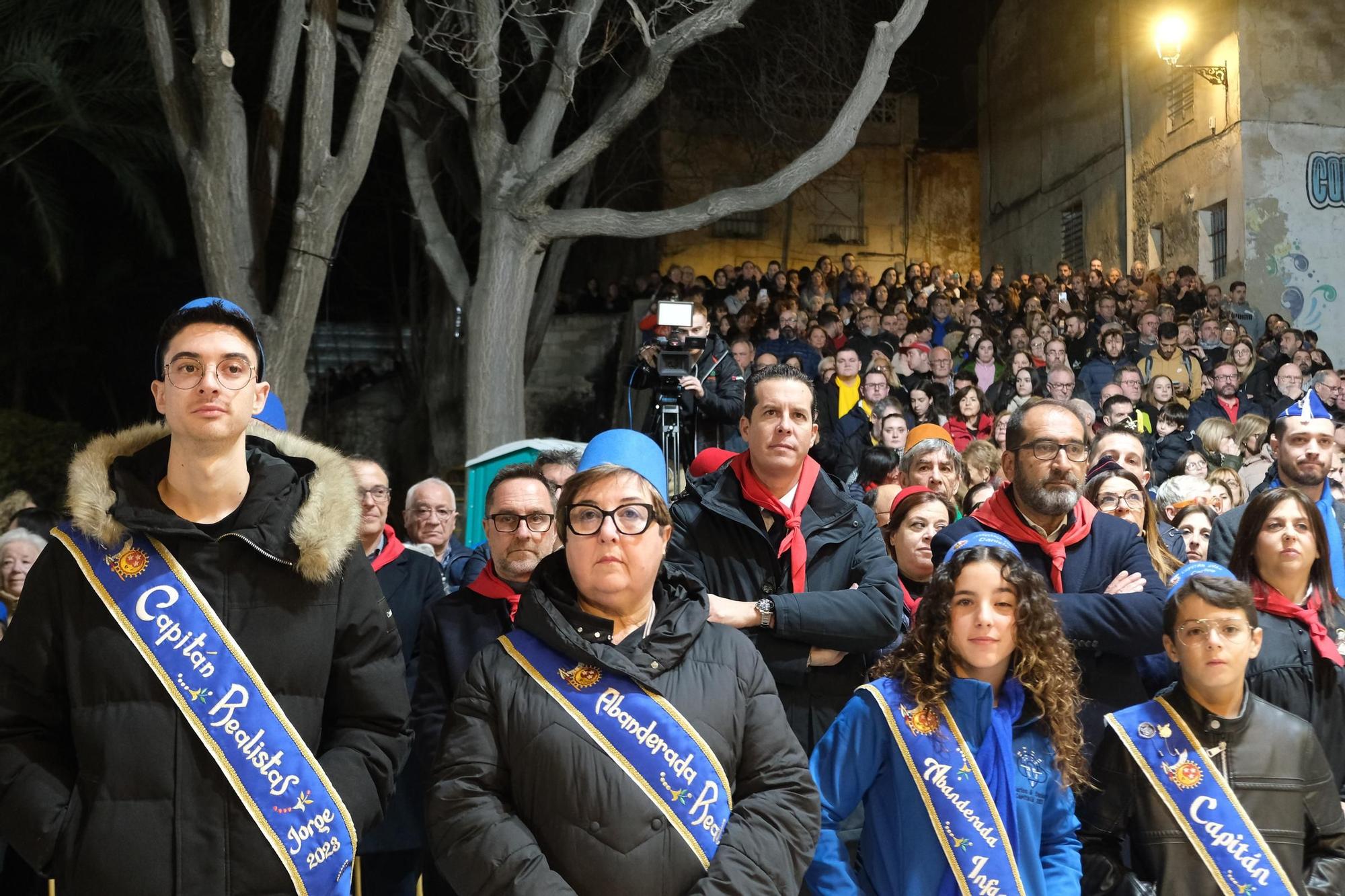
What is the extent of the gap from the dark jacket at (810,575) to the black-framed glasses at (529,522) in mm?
384

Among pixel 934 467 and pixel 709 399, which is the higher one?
pixel 709 399

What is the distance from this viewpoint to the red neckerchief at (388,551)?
4.36 metres

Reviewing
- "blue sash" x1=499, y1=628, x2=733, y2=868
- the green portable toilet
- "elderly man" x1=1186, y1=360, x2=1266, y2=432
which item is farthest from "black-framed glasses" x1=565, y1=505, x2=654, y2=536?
"elderly man" x1=1186, y1=360, x2=1266, y2=432

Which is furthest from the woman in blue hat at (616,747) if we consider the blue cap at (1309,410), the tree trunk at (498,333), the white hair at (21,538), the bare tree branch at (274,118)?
the tree trunk at (498,333)

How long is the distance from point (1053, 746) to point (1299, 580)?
130 cm

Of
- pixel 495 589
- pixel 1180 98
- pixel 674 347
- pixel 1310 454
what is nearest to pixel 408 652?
pixel 495 589

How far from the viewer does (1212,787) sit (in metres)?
3.12

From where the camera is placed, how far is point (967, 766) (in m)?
2.98

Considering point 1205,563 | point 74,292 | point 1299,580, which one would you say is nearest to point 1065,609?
point 1205,563

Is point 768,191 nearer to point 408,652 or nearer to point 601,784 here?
point 408,652

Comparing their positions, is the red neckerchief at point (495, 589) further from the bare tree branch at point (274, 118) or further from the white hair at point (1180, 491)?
the bare tree branch at point (274, 118)

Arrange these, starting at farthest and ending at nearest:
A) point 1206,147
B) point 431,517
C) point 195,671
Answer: point 1206,147 → point 431,517 → point 195,671

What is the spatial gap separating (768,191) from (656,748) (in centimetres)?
841

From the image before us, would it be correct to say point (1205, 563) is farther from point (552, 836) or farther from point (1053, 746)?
point (552, 836)
